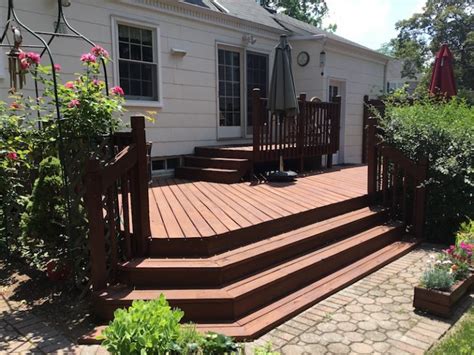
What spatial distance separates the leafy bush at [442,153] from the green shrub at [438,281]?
217 cm

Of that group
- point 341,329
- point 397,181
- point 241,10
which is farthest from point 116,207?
point 241,10

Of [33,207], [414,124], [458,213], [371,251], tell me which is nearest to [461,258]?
[371,251]

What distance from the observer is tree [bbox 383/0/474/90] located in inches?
973

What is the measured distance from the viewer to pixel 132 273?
10.8 ft

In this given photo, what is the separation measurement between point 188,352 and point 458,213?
14.5 ft

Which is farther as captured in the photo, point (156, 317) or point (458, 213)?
point (458, 213)

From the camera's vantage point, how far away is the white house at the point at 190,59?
20.1ft

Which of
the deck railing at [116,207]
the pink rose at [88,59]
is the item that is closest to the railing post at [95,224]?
the deck railing at [116,207]

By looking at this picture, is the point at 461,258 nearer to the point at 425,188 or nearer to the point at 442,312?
the point at 442,312

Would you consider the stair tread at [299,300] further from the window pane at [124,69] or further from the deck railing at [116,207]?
the window pane at [124,69]

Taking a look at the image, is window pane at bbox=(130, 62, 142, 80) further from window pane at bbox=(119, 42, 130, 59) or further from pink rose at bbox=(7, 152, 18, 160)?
pink rose at bbox=(7, 152, 18, 160)

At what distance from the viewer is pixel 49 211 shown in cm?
371

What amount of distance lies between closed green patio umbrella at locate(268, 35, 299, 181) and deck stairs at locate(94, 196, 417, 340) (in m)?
2.45

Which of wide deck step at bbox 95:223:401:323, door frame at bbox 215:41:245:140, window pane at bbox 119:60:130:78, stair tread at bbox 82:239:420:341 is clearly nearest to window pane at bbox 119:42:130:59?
window pane at bbox 119:60:130:78
